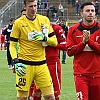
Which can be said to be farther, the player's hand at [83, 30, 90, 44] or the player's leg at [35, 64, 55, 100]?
the player's leg at [35, 64, 55, 100]

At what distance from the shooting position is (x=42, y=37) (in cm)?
930

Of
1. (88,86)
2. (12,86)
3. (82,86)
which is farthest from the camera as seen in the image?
(12,86)

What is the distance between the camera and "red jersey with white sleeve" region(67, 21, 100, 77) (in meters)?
8.85

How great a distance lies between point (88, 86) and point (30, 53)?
4.38 feet

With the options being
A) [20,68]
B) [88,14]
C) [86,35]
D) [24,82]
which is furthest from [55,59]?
[86,35]

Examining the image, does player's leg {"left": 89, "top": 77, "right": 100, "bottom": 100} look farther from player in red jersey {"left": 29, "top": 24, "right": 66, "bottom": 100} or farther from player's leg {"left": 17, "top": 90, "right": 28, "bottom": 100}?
player in red jersey {"left": 29, "top": 24, "right": 66, "bottom": 100}

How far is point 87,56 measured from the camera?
29.1 feet

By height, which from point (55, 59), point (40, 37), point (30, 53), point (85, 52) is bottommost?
point (55, 59)

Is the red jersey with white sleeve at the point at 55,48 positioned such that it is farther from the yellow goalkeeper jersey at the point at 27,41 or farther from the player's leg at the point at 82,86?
the player's leg at the point at 82,86

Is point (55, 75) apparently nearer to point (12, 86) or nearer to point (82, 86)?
point (82, 86)

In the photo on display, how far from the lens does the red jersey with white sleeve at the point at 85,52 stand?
8.85 meters

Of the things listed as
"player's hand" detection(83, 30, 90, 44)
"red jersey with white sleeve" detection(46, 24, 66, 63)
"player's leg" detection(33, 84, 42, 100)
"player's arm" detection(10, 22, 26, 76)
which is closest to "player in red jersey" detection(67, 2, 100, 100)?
"player's hand" detection(83, 30, 90, 44)

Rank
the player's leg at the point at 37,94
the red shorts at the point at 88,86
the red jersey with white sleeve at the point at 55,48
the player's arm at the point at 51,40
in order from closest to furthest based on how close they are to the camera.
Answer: the red shorts at the point at 88,86, the player's arm at the point at 51,40, the red jersey with white sleeve at the point at 55,48, the player's leg at the point at 37,94

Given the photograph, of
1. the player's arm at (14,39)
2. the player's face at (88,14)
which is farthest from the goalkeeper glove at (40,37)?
the player's face at (88,14)
